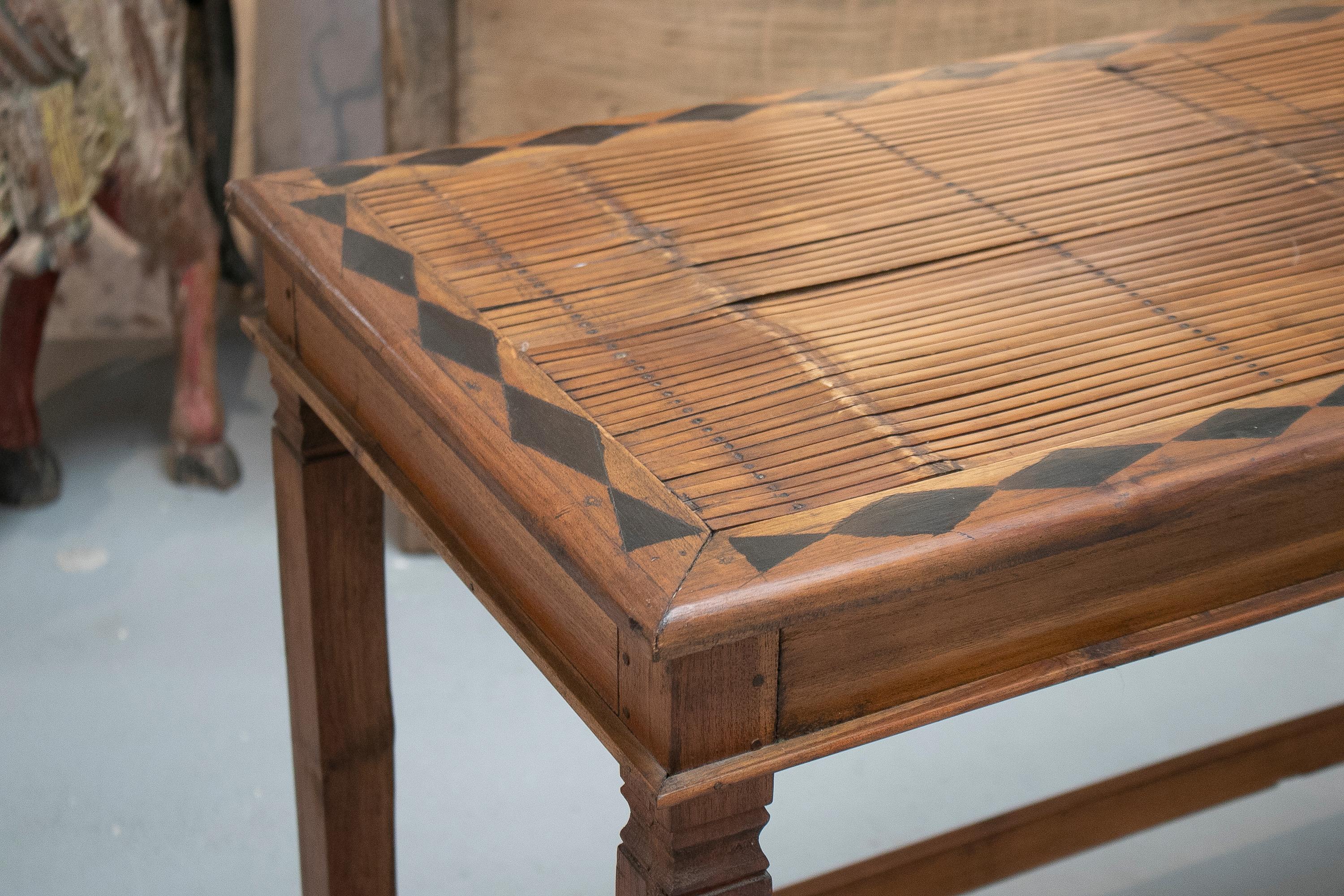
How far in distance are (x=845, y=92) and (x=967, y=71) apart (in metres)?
0.13

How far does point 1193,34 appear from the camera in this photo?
1.44m

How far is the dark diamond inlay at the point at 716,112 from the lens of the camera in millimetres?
1267

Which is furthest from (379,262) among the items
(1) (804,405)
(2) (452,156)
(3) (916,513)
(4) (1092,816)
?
(4) (1092,816)

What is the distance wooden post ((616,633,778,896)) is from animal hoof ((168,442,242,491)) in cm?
163

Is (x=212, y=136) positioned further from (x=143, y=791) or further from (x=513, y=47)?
(x=143, y=791)

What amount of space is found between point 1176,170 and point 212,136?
67.0 inches

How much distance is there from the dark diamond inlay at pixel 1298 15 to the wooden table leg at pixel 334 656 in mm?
1004

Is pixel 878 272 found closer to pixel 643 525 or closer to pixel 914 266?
pixel 914 266

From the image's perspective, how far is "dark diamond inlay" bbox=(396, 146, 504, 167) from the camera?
1177 millimetres

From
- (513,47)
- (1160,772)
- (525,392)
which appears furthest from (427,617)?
(525,392)

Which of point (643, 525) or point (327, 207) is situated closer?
point (643, 525)

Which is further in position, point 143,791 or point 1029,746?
point 1029,746

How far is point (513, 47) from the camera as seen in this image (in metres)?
1.98

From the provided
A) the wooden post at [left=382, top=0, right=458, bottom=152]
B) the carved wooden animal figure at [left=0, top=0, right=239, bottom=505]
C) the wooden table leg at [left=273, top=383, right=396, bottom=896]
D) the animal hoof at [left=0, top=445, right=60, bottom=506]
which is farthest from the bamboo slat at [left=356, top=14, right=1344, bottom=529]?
the animal hoof at [left=0, top=445, right=60, bottom=506]
